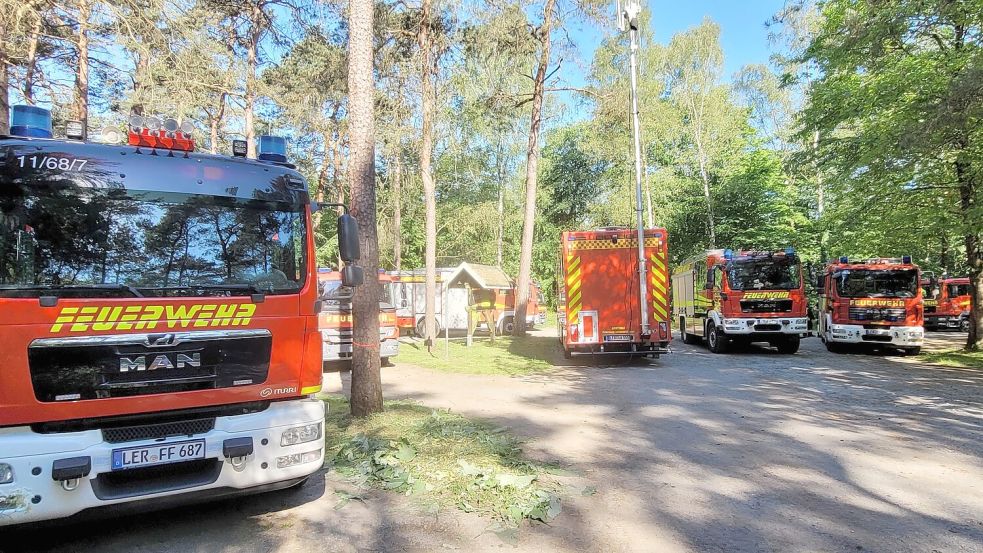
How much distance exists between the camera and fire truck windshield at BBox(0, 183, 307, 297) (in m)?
3.68

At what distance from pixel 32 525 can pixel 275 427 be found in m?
1.46

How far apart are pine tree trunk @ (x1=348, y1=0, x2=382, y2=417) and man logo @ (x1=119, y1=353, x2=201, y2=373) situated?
2900mm

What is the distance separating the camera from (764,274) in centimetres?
1513

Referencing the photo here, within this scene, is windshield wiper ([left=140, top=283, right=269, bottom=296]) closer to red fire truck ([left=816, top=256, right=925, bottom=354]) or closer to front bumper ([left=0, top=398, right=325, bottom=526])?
front bumper ([left=0, top=398, right=325, bottom=526])

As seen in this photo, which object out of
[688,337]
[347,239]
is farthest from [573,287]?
[347,239]

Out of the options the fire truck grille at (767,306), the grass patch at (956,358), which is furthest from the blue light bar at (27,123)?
the grass patch at (956,358)

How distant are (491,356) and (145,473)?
38.2 ft

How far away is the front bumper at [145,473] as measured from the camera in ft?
11.1

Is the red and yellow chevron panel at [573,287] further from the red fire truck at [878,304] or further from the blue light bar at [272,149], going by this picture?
the blue light bar at [272,149]

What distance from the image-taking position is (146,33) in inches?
350

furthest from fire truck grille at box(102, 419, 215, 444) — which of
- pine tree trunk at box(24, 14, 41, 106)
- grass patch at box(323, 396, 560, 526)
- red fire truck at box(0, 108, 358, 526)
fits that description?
pine tree trunk at box(24, 14, 41, 106)

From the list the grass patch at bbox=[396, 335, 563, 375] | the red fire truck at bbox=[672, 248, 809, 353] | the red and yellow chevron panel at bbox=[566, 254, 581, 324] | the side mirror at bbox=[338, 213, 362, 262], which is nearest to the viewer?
the side mirror at bbox=[338, 213, 362, 262]

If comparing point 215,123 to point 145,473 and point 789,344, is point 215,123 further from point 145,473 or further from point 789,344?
point 789,344

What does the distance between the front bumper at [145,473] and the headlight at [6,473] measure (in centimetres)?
2
